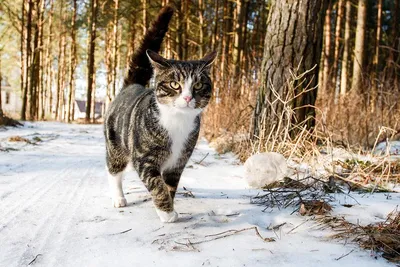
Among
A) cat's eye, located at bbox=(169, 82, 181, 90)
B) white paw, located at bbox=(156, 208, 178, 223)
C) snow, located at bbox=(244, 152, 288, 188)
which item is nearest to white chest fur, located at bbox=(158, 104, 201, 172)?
cat's eye, located at bbox=(169, 82, 181, 90)

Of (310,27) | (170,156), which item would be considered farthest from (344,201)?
(310,27)

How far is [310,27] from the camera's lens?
12.5 ft

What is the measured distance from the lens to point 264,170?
2.83 metres

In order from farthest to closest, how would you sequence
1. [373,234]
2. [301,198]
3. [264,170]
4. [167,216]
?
[264,170], [301,198], [167,216], [373,234]

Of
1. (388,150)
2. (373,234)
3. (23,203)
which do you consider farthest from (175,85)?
(388,150)

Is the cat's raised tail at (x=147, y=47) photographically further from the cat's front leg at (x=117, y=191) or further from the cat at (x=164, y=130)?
the cat's front leg at (x=117, y=191)

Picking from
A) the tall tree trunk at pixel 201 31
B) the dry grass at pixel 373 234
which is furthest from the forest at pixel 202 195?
the tall tree trunk at pixel 201 31

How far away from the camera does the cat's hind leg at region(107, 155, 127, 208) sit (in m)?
2.38

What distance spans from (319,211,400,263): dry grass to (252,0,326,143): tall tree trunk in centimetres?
196

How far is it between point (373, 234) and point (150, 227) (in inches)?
45.3

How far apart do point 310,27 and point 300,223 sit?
2.62 meters

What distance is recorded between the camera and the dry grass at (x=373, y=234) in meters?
1.51

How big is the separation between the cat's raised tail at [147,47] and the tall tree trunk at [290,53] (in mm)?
1336

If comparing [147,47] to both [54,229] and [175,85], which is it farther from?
[54,229]
